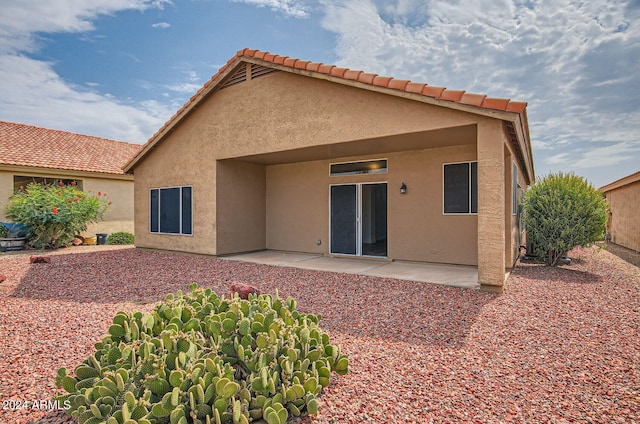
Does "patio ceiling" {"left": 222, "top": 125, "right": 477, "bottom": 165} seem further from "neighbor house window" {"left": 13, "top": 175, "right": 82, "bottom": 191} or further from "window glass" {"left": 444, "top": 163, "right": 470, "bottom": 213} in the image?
"neighbor house window" {"left": 13, "top": 175, "right": 82, "bottom": 191}

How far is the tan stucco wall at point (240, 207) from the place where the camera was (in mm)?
11539

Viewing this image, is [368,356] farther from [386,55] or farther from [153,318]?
[386,55]

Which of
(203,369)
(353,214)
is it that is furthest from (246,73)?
(203,369)

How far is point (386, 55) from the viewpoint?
12.1 m

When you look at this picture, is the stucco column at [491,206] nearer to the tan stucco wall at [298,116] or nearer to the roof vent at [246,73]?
the tan stucco wall at [298,116]

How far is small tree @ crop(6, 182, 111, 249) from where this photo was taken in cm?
A: 1419

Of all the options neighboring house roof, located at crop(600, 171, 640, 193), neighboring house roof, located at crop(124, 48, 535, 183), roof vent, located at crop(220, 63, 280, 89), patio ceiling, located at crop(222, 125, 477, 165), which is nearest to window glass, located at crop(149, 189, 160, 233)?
A: neighboring house roof, located at crop(124, 48, 535, 183)

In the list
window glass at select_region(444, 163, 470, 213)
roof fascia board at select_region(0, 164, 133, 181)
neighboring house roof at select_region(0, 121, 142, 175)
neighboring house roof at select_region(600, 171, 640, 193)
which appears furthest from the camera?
neighboring house roof at select_region(0, 121, 142, 175)

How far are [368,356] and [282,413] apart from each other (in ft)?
5.77

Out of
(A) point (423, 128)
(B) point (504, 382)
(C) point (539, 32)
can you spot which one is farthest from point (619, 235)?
(B) point (504, 382)

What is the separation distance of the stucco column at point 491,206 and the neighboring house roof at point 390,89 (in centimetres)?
38

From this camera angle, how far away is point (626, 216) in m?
15.9

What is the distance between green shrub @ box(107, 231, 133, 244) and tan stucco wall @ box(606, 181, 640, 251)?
23.3 meters

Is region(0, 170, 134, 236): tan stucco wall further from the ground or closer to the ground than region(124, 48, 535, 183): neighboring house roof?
closer to the ground
